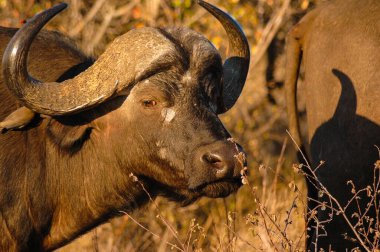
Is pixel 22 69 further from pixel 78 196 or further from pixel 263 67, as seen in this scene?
pixel 263 67

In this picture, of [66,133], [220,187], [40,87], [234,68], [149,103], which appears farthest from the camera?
[234,68]

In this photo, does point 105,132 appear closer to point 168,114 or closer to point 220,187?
point 168,114

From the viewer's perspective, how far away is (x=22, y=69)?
5434 millimetres

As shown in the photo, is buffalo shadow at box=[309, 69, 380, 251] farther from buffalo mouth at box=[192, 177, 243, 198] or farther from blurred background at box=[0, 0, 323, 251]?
blurred background at box=[0, 0, 323, 251]

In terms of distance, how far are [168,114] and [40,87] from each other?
2.38 ft

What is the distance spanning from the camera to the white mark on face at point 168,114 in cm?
559

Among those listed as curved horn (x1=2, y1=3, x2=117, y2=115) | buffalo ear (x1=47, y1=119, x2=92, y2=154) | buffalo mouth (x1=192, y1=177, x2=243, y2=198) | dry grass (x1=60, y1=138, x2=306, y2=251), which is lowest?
dry grass (x1=60, y1=138, x2=306, y2=251)

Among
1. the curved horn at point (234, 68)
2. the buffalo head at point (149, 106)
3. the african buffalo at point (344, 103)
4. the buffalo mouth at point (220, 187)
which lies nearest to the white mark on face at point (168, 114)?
the buffalo head at point (149, 106)

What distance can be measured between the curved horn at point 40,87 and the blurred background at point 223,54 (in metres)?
2.88

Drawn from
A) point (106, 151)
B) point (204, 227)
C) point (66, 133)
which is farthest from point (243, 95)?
point (66, 133)

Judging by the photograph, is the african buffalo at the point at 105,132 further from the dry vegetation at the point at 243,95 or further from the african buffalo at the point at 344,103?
the dry vegetation at the point at 243,95

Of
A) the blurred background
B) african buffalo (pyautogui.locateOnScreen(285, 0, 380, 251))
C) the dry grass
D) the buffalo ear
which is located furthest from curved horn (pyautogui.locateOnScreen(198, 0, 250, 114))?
the blurred background

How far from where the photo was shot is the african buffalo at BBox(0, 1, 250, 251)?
17.9ft

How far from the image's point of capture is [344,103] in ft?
21.0
